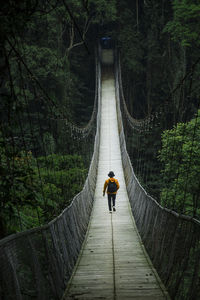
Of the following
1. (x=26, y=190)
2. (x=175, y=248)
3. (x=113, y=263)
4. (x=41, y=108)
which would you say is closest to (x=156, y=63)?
(x=41, y=108)

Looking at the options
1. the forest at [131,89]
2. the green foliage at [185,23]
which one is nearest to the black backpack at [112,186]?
the forest at [131,89]

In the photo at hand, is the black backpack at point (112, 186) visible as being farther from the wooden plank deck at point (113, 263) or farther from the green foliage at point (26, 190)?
the green foliage at point (26, 190)

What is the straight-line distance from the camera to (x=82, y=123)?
18359mm

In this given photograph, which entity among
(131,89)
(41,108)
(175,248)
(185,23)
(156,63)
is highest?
(185,23)

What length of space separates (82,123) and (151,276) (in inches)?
603

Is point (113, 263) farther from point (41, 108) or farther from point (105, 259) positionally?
point (41, 108)

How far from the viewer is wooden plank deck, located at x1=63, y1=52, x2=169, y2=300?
2922mm

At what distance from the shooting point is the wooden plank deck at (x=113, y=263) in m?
2.92

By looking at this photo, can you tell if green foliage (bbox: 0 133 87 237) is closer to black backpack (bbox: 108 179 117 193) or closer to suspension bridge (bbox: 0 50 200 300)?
suspension bridge (bbox: 0 50 200 300)

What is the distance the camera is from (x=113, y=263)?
386cm

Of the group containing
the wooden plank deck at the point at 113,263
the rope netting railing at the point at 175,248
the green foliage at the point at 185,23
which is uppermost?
the green foliage at the point at 185,23

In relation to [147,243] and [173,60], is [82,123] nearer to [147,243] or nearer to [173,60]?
[173,60]

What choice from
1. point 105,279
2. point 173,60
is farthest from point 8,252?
point 173,60

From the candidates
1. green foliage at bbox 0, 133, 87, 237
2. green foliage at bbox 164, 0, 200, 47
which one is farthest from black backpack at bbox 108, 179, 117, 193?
green foliage at bbox 164, 0, 200, 47
